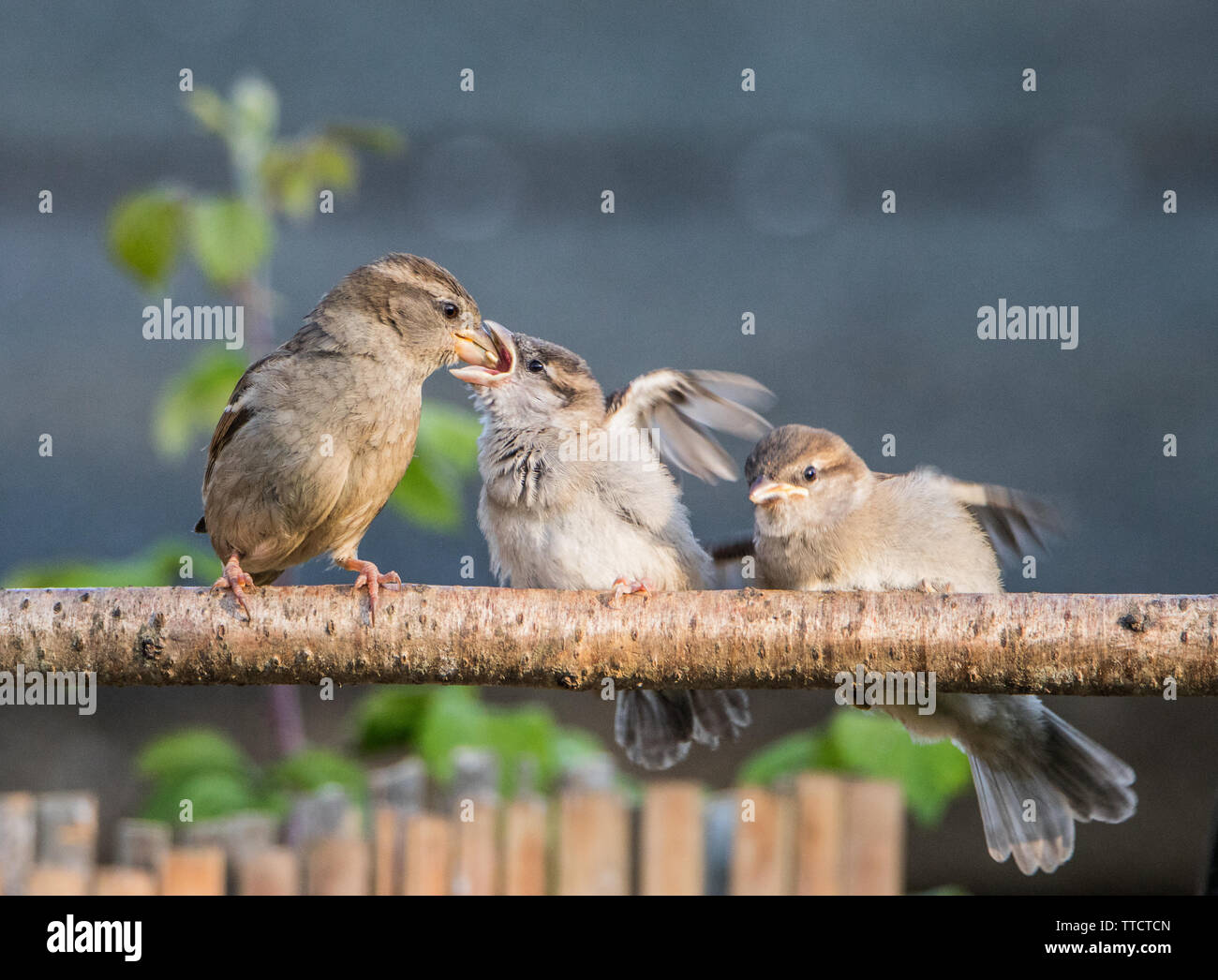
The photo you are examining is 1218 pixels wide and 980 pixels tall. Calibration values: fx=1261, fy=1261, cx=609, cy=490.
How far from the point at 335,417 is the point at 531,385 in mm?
698

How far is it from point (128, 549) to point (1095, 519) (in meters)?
4.49

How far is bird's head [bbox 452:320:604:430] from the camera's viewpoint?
374 centimetres

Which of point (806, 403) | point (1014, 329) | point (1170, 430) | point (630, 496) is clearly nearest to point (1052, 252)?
point (1014, 329)

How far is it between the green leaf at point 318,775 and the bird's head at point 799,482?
67.8 inches

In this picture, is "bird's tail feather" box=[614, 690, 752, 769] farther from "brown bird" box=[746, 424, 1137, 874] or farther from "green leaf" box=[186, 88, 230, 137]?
"green leaf" box=[186, 88, 230, 137]

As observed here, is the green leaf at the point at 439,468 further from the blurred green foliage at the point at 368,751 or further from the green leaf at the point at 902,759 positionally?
the green leaf at the point at 902,759

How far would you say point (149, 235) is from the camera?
4.07 m

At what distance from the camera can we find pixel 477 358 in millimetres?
3654

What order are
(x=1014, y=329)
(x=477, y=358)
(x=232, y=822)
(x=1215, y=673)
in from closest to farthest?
(x=1215, y=673) → (x=477, y=358) → (x=232, y=822) → (x=1014, y=329)

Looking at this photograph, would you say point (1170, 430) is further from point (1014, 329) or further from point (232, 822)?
point (232, 822)
